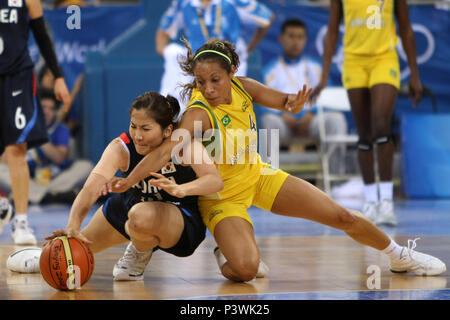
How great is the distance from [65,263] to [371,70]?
4.01m

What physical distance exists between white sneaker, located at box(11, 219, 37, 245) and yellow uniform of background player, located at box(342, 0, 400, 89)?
3064 mm

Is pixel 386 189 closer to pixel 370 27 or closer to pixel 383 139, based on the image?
pixel 383 139

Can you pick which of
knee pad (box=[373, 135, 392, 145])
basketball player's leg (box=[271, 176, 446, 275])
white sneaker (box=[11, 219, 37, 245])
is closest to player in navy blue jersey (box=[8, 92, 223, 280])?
basketball player's leg (box=[271, 176, 446, 275])

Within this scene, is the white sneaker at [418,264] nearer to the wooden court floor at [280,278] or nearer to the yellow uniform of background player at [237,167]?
the wooden court floor at [280,278]

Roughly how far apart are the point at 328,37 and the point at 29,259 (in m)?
3.85

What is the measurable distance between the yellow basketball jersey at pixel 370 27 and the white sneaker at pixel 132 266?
11.5ft

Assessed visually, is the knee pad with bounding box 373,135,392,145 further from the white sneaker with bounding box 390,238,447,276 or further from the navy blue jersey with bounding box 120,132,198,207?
the navy blue jersey with bounding box 120,132,198,207

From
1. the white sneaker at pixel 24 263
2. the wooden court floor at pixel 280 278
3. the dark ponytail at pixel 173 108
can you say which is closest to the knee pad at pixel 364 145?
the wooden court floor at pixel 280 278

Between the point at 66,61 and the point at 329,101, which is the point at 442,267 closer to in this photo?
the point at 329,101

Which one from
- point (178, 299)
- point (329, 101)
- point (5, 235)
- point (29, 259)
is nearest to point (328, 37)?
point (329, 101)

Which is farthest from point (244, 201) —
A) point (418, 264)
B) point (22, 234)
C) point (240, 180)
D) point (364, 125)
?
point (364, 125)

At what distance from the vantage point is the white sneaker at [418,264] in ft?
13.6

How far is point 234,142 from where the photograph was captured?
4070 mm

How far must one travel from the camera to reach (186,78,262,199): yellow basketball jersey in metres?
3.99
